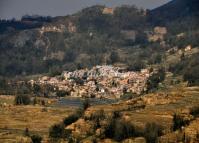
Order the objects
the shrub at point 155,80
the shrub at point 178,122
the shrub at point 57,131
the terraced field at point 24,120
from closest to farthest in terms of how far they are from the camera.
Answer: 1. the shrub at point 178,122
2. the shrub at point 57,131
3. the terraced field at point 24,120
4. the shrub at point 155,80

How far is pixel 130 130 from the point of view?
81.1 m

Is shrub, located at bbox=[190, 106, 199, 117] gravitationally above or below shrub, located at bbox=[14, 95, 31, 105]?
above

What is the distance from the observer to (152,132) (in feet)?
258

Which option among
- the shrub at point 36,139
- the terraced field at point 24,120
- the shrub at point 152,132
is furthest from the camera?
the terraced field at point 24,120

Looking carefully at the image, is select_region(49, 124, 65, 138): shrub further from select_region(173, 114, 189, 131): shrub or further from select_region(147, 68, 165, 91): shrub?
select_region(147, 68, 165, 91): shrub

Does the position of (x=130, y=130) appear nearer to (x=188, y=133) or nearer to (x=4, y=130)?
(x=188, y=133)

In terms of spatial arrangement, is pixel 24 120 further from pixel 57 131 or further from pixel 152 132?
pixel 152 132

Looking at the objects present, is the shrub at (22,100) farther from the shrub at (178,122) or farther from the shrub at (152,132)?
the shrub at (152,132)

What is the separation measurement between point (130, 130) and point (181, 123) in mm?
6663

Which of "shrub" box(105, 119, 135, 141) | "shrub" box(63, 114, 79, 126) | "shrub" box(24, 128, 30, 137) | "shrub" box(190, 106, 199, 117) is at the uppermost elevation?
"shrub" box(190, 106, 199, 117)

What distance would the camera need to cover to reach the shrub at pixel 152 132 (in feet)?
251

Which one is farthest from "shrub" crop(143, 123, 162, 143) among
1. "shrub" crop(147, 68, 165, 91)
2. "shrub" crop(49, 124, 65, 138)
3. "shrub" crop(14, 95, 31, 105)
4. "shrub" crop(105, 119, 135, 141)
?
"shrub" crop(147, 68, 165, 91)

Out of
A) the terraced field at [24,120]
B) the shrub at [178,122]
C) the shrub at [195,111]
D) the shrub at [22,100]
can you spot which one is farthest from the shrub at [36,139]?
the shrub at [22,100]

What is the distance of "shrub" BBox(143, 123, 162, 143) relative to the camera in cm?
7662
